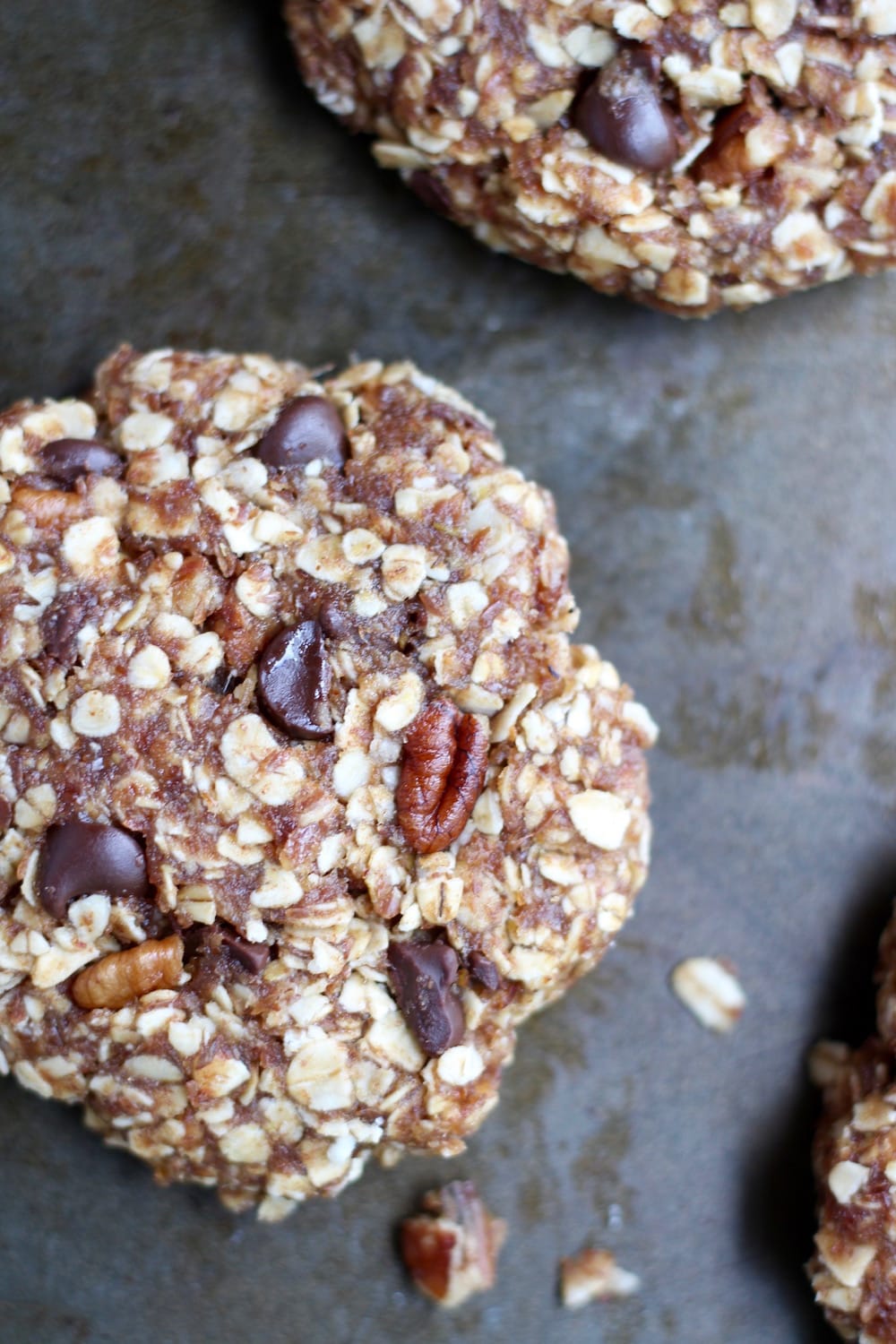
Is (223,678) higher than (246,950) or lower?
higher

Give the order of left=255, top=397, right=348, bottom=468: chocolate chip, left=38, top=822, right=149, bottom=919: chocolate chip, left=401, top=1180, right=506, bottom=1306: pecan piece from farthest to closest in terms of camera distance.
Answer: left=401, top=1180, right=506, bottom=1306: pecan piece → left=255, top=397, right=348, bottom=468: chocolate chip → left=38, top=822, right=149, bottom=919: chocolate chip

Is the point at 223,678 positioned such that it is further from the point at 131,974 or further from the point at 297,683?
the point at 131,974

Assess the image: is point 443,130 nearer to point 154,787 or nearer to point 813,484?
point 813,484

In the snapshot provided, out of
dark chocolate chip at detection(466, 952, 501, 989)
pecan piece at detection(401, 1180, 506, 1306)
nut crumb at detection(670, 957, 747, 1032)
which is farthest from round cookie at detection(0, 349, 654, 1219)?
nut crumb at detection(670, 957, 747, 1032)

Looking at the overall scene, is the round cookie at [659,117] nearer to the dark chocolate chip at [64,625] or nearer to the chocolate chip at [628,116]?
the chocolate chip at [628,116]

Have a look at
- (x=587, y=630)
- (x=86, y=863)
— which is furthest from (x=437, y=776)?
(x=587, y=630)

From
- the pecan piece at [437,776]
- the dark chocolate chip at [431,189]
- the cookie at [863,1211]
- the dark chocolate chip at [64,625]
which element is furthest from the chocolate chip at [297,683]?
the cookie at [863,1211]

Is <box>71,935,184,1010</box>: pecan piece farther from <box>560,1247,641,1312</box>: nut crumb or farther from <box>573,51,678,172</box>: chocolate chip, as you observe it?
<box>573,51,678,172</box>: chocolate chip
